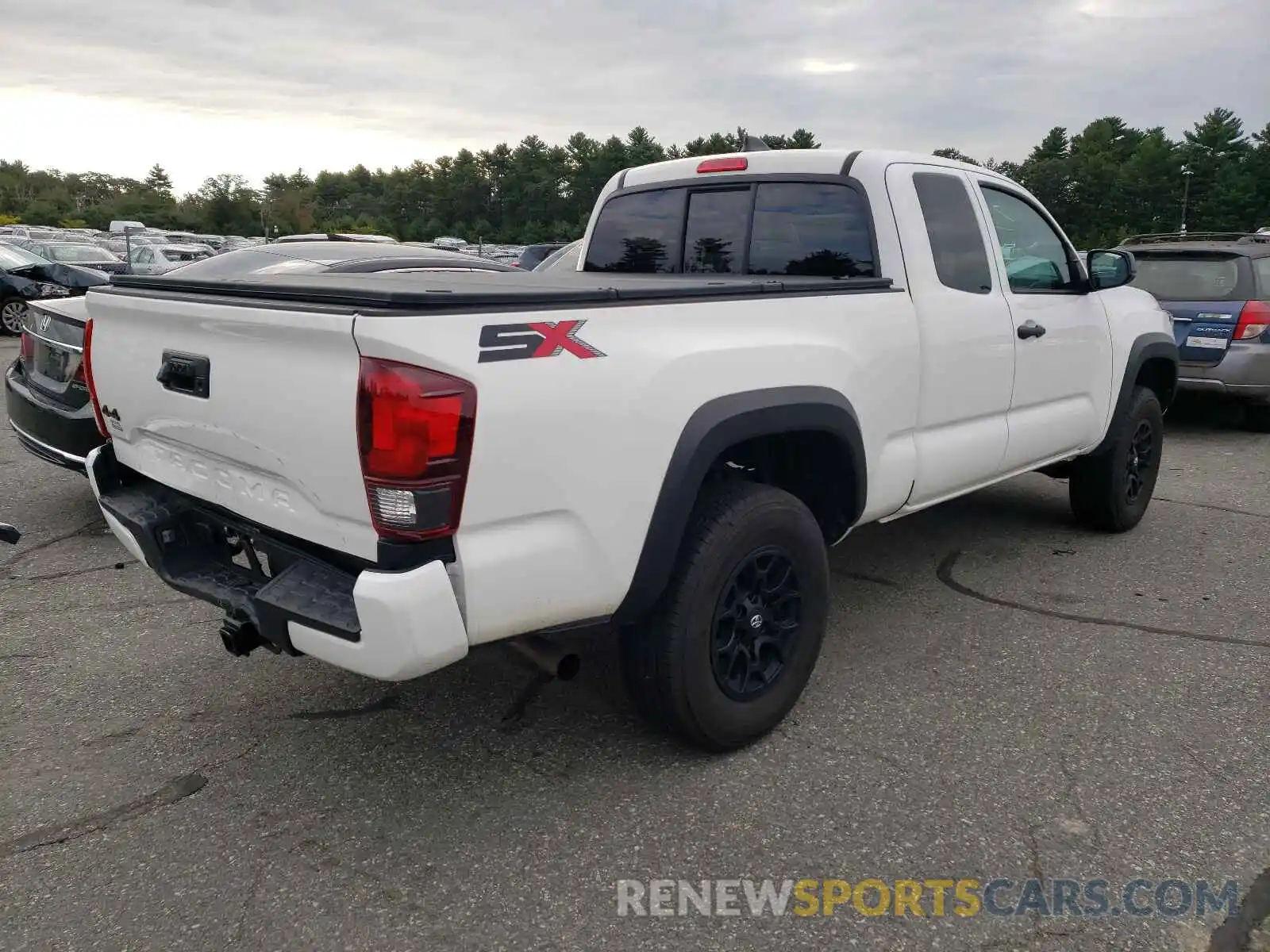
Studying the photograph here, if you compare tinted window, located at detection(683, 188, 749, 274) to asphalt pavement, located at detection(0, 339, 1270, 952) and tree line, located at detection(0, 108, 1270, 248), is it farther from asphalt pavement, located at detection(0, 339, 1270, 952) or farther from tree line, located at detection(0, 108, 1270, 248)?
tree line, located at detection(0, 108, 1270, 248)

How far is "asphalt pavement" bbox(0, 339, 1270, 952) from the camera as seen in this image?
91.5 inches

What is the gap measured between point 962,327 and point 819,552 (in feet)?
4.15

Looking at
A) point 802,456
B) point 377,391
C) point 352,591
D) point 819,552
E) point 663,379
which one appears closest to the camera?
point 377,391

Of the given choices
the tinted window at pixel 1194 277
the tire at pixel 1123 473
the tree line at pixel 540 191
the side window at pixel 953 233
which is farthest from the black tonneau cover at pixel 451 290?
the tree line at pixel 540 191

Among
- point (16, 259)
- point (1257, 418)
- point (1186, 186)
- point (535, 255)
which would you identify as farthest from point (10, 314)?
point (1186, 186)

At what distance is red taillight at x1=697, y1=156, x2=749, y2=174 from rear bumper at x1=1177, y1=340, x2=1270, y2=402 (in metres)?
5.66

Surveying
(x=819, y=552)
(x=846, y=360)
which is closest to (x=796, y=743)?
(x=819, y=552)

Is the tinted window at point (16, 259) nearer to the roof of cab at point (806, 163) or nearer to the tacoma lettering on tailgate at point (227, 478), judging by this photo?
the roof of cab at point (806, 163)

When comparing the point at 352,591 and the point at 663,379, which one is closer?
the point at 352,591

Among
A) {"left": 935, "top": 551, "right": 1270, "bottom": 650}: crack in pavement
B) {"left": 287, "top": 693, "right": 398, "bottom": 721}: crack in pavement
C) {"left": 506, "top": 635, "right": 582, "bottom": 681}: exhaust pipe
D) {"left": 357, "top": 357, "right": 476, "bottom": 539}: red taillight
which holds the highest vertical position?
{"left": 357, "top": 357, "right": 476, "bottom": 539}: red taillight

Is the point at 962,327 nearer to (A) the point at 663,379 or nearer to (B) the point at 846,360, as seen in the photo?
(B) the point at 846,360

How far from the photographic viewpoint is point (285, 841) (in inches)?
103

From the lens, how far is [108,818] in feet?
8.93

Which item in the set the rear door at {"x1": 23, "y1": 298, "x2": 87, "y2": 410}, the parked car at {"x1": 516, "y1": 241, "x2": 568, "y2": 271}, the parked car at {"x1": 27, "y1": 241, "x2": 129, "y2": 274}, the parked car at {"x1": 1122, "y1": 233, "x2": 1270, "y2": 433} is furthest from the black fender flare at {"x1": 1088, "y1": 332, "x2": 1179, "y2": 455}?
the parked car at {"x1": 27, "y1": 241, "x2": 129, "y2": 274}
